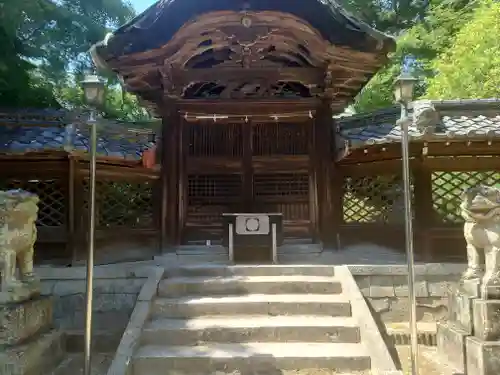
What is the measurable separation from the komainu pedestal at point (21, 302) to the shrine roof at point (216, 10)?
3.92m

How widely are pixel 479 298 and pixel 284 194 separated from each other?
4.81m

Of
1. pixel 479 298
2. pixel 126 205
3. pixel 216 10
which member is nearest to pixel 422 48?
pixel 216 10

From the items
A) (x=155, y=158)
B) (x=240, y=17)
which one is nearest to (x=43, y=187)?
(x=155, y=158)

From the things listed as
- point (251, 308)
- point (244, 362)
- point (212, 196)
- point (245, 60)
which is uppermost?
point (245, 60)

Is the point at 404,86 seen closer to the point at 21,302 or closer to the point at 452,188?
the point at 452,188

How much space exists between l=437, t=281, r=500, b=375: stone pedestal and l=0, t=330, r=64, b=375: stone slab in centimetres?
534

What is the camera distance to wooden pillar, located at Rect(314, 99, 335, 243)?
941 cm

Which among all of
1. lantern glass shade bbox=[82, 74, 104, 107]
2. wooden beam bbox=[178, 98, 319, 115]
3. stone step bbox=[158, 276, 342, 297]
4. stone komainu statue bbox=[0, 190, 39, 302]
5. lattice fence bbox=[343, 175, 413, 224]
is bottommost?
stone step bbox=[158, 276, 342, 297]

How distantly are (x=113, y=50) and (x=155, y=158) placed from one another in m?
2.29

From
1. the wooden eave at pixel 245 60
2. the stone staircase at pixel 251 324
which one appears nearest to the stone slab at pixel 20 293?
the stone staircase at pixel 251 324

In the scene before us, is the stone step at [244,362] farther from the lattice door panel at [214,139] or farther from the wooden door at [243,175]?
the lattice door panel at [214,139]

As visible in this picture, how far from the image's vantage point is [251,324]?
6160mm

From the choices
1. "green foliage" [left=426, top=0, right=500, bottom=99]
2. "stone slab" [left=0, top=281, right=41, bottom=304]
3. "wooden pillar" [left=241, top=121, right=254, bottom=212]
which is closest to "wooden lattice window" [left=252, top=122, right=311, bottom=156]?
"wooden pillar" [left=241, top=121, right=254, bottom=212]

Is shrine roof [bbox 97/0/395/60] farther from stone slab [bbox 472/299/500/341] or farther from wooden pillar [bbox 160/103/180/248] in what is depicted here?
stone slab [bbox 472/299/500/341]
